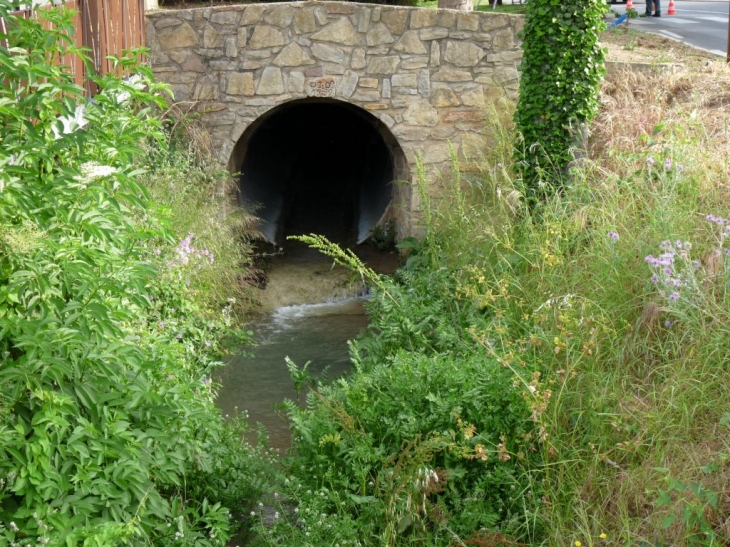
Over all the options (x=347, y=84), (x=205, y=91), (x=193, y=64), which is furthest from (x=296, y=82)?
(x=193, y=64)

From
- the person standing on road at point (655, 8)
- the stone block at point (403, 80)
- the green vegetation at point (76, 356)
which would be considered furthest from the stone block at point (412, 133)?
the person standing on road at point (655, 8)

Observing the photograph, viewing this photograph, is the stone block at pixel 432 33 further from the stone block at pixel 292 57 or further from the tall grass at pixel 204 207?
the tall grass at pixel 204 207

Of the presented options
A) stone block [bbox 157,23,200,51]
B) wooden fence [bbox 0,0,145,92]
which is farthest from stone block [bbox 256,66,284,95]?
wooden fence [bbox 0,0,145,92]

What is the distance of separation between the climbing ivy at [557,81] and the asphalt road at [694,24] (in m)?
4.16

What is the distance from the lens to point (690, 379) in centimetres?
427

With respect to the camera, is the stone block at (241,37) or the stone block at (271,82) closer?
the stone block at (241,37)

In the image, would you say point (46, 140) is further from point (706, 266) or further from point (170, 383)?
point (706, 266)

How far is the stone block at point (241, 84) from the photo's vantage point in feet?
30.9

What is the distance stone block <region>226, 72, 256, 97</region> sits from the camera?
9422 millimetres

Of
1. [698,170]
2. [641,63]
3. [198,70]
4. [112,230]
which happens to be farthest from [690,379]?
[198,70]

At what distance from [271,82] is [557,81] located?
3.34 meters

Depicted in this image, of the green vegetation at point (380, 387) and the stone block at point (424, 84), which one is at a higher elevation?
the stone block at point (424, 84)

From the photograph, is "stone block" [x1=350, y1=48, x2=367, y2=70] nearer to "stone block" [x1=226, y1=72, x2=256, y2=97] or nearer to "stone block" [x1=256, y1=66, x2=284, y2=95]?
"stone block" [x1=256, y1=66, x2=284, y2=95]

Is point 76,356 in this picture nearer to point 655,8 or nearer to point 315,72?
point 315,72
